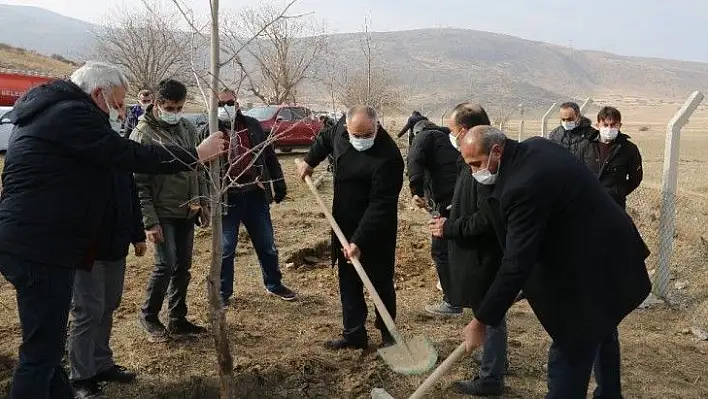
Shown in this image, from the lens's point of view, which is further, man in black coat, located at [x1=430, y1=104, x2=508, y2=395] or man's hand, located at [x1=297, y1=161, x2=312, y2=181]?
man's hand, located at [x1=297, y1=161, x2=312, y2=181]

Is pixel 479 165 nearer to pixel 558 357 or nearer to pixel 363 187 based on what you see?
pixel 558 357

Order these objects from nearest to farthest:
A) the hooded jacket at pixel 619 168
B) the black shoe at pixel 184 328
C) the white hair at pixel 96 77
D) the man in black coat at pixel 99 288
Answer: the white hair at pixel 96 77 → the man in black coat at pixel 99 288 → the black shoe at pixel 184 328 → the hooded jacket at pixel 619 168

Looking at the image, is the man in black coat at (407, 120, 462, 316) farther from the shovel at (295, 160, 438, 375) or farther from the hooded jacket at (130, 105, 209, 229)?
the hooded jacket at (130, 105, 209, 229)

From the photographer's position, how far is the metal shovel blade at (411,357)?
357cm

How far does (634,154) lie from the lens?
5.00 m

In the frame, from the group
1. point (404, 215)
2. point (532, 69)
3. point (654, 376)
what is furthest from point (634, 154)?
point (532, 69)

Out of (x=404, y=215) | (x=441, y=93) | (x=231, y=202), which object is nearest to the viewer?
(x=231, y=202)

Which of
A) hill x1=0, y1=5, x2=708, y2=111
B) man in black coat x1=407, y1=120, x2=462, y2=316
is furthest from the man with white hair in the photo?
hill x1=0, y1=5, x2=708, y2=111

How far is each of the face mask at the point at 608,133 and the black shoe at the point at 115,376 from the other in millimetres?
3923

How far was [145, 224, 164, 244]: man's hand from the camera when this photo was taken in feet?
12.5

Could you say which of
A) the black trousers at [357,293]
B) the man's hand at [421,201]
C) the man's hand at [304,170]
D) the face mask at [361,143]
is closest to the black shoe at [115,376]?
the black trousers at [357,293]

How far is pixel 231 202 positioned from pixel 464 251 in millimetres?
2113

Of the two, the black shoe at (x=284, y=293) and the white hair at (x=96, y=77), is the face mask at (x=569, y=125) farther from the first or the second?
the white hair at (x=96, y=77)

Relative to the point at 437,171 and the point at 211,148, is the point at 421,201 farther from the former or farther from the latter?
the point at 211,148
